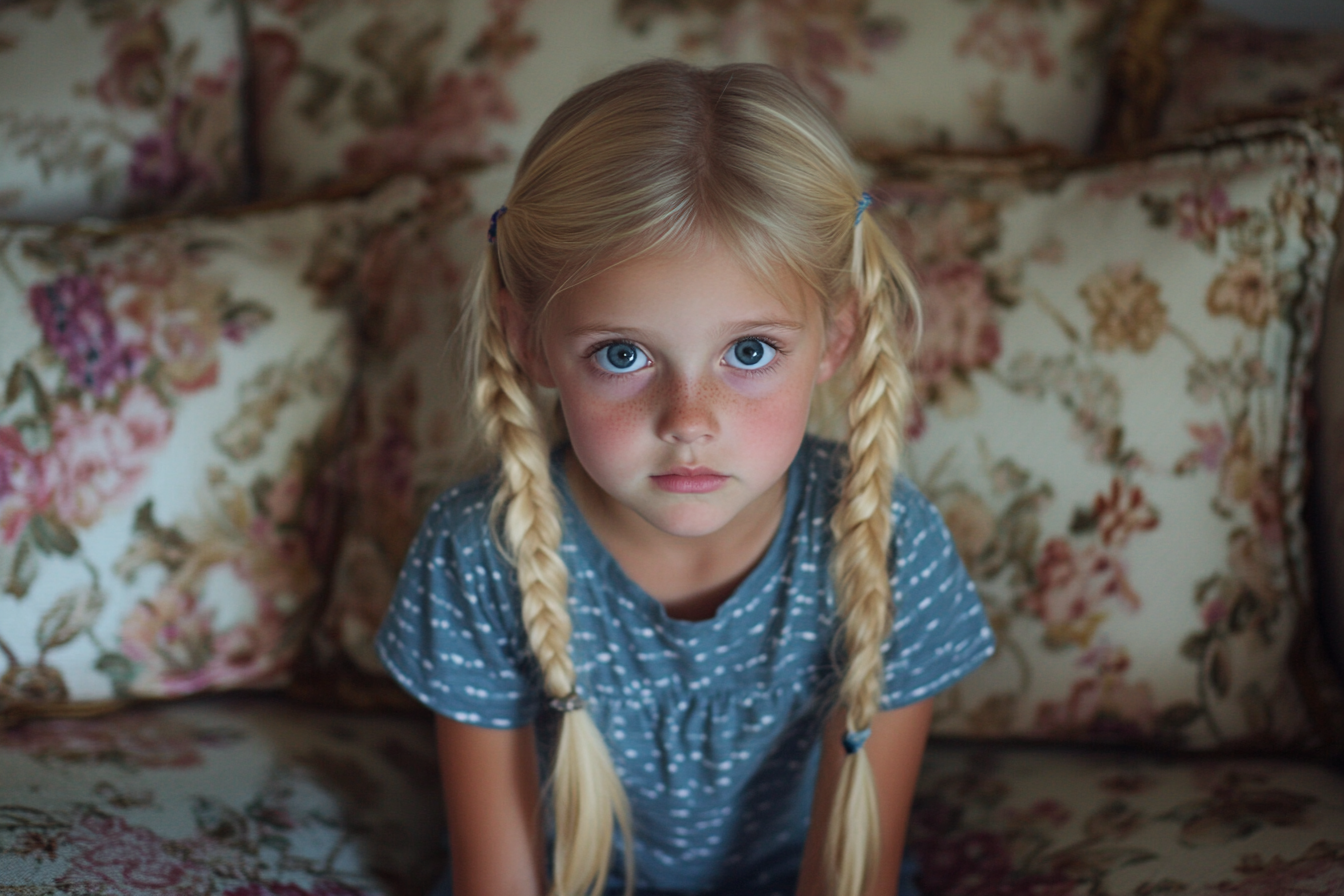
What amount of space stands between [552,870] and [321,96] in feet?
2.71

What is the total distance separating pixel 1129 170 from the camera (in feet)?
2.91

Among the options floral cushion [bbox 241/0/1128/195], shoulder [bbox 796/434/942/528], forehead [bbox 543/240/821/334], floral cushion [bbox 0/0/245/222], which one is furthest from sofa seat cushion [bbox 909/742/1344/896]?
floral cushion [bbox 0/0/245/222]

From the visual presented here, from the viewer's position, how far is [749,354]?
2.10 feet

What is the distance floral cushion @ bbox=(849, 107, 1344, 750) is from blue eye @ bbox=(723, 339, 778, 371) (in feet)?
0.91

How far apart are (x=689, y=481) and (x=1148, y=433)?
432 mm

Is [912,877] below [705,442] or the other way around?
below

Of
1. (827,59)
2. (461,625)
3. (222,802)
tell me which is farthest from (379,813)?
(827,59)

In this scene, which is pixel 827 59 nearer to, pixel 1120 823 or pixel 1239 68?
pixel 1239 68

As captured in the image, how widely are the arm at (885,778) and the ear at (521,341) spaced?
34 cm

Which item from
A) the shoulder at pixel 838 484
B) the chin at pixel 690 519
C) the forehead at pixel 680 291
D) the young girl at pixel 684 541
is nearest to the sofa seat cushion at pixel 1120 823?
the young girl at pixel 684 541

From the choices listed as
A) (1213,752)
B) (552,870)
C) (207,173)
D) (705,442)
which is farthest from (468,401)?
(1213,752)

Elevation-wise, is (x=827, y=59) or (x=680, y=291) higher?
(x=827, y=59)

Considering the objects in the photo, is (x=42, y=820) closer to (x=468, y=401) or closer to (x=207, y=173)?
(x=468, y=401)

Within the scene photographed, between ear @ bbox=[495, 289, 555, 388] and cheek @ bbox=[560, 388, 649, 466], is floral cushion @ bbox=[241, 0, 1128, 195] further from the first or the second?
cheek @ bbox=[560, 388, 649, 466]
